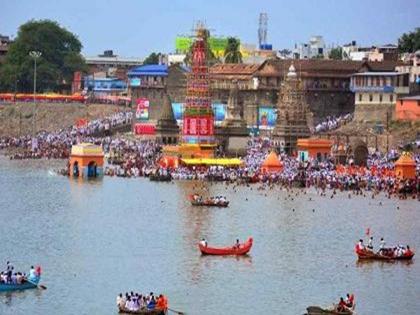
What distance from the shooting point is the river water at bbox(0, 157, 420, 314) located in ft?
157

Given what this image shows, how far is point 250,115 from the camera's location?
367 ft

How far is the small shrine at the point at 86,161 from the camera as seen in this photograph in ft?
285

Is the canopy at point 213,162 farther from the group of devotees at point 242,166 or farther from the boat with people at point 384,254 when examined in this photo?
the boat with people at point 384,254

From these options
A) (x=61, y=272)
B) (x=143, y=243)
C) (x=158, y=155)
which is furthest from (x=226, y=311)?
(x=158, y=155)

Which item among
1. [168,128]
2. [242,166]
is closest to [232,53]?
[168,128]

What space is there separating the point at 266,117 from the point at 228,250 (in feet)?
181

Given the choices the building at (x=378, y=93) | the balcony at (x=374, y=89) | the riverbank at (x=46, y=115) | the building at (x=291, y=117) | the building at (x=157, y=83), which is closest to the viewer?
the building at (x=291, y=117)

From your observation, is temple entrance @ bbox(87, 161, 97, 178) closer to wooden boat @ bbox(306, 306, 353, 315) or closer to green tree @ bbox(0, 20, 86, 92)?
wooden boat @ bbox(306, 306, 353, 315)

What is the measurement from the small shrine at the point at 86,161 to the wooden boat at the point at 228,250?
31373 millimetres

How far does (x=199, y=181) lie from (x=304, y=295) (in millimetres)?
37712

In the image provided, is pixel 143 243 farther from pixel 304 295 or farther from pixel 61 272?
pixel 304 295

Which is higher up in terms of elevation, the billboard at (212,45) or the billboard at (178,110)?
the billboard at (212,45)

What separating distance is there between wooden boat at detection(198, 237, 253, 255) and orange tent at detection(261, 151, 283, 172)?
29.5m

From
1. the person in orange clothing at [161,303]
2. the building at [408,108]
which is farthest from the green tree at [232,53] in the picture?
the person in orange clothing at [161,303]
